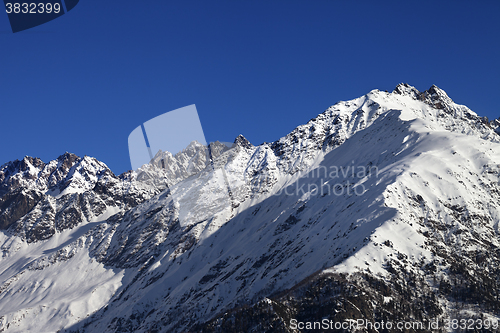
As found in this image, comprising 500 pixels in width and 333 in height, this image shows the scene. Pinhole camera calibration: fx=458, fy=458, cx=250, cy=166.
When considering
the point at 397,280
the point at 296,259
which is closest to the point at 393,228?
the point at 397,280

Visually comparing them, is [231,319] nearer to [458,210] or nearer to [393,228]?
[393,228]

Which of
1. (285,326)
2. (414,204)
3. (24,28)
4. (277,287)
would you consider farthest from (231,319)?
(24,28)

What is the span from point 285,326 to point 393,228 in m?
61.2

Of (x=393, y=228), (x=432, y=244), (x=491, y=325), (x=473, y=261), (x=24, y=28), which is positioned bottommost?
(x=491, y=325)

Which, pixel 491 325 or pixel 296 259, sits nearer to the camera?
pixel 491 325

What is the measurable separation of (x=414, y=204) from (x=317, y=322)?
85265 mm

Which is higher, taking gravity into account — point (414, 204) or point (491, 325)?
point (414, 204)

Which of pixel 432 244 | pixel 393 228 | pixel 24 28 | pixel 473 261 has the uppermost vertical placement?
pixel 24 28

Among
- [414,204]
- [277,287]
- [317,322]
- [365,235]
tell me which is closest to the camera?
[317,322]

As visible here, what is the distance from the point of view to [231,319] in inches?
5492

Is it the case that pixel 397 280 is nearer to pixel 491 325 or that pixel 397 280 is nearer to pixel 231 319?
pixel 491 325

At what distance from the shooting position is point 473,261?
6668 inches

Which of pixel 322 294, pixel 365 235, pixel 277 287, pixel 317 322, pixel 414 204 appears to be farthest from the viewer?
pixel 414 204

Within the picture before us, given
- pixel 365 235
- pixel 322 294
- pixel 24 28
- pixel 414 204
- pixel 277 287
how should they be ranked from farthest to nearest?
pixel 414 204, pixel 277 287, pixel 365 235, pixel 322 294, pixel 24 28
